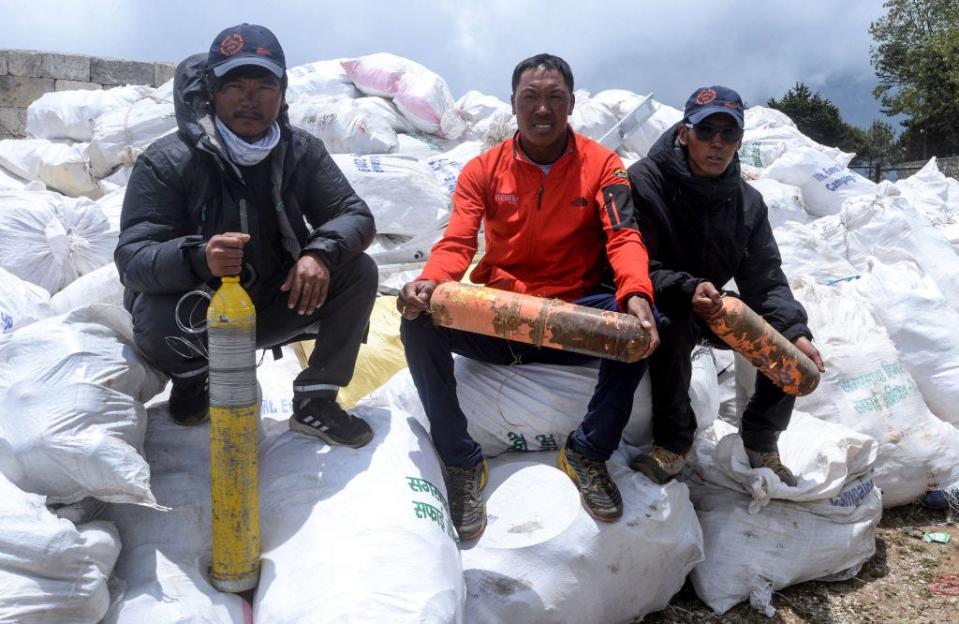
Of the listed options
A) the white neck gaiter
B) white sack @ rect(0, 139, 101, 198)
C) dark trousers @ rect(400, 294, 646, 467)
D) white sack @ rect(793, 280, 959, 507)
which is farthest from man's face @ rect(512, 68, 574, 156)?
white sack @ rect(0, 139, 101, 198)

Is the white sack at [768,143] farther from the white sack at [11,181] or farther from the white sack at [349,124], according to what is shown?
the white sack at [11,181]

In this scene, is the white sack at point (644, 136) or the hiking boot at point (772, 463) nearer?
the hiking boot at point (772, 463)

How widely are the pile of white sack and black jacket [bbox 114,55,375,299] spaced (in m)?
0.25

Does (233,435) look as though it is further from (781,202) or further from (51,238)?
(781,202)

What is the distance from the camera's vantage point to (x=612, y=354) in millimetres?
2258

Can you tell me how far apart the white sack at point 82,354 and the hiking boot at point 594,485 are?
1250 millimetres

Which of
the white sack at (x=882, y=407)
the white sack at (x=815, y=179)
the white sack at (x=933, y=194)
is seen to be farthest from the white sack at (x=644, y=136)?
the white sack at (x=882, y=407)

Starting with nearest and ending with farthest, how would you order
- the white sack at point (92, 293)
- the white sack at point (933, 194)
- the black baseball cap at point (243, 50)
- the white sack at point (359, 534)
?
the white sack at point (359, 534), the black baseball cap at point (243, 50), the white sack at point (92, 293), the white sack at point (933, 194)

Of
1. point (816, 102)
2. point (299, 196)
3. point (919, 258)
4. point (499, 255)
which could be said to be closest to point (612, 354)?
point (499, 255)

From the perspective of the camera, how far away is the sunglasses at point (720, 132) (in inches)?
103

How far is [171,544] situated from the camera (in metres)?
1.98

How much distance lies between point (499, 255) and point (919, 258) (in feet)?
8.91

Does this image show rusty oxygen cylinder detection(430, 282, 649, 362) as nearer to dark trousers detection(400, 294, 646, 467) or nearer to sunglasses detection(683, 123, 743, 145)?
dark trousers detection(400, 294, 646, 467)

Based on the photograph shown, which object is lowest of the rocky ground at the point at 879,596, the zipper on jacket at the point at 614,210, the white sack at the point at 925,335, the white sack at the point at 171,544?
the rocky ground at the point at 879,596
